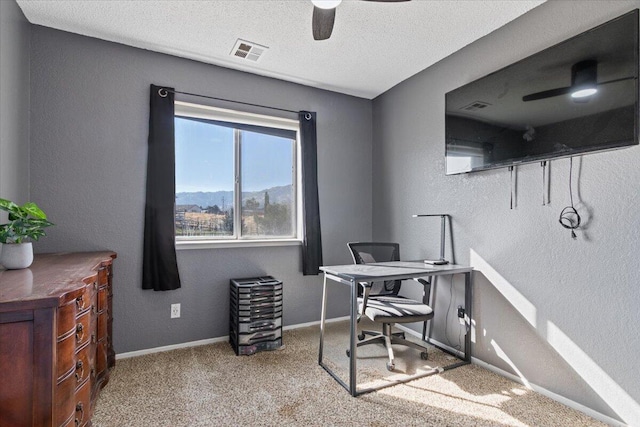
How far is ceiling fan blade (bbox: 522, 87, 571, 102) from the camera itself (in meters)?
1.92

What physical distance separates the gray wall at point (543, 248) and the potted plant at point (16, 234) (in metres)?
2.89

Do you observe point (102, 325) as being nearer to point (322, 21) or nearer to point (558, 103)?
point (322, 21)

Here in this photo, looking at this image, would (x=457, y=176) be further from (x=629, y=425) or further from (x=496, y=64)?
(x=629, y=425)

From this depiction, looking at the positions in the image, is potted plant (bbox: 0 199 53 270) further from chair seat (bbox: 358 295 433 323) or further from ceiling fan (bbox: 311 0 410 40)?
chair seat (bbox: 358 295 433 323)

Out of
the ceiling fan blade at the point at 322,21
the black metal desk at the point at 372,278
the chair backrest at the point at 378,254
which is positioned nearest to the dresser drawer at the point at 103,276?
the black metal desk at the point at 372,278

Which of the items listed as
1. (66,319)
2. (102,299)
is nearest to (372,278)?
(66,319)

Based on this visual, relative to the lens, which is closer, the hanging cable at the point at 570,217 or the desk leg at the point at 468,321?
the hanging cable at the point at 570,217

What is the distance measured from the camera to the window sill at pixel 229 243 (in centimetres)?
284

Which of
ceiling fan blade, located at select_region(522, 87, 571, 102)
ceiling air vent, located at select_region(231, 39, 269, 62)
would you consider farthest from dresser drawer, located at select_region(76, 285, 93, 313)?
ceiling fan blade, located at select_region(522, 87, 571, 102)

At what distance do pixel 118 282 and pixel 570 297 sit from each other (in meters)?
3.25

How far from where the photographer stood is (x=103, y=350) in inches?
82.4

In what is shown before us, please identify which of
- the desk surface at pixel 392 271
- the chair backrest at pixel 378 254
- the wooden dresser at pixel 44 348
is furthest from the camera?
the chair backrest at pixel 378 254

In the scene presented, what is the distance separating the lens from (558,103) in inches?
76.7

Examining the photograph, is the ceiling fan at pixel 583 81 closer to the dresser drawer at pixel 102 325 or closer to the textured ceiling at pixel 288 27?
the textured ceiling at pixel 288 27
